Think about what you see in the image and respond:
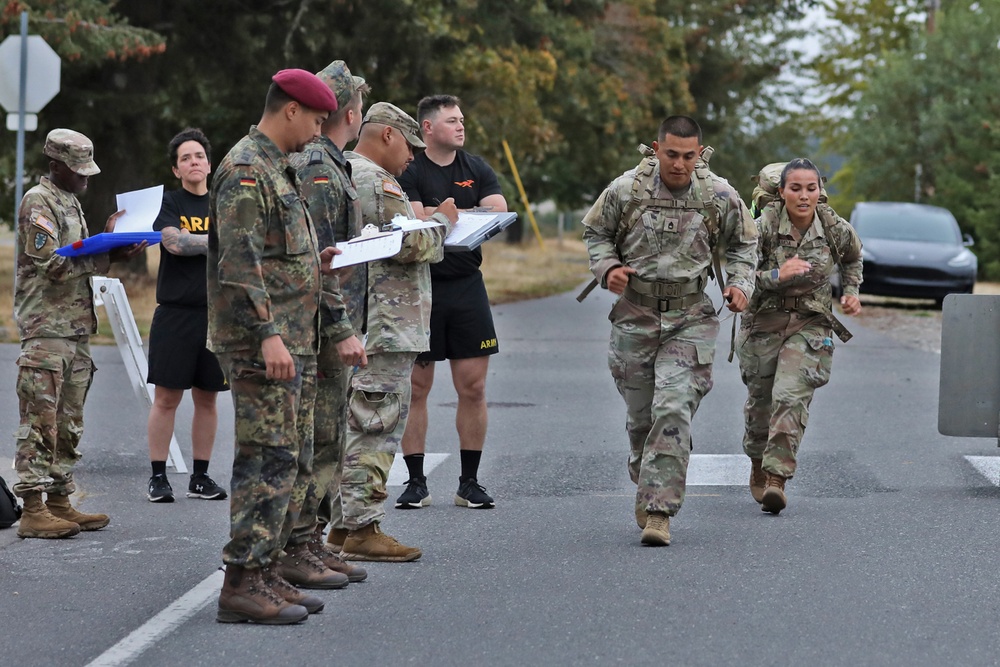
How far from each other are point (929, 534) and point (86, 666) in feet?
13.2

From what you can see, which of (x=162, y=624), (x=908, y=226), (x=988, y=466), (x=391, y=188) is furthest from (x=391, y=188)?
(x=908, y=226)

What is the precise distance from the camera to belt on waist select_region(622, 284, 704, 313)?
24.9 ft

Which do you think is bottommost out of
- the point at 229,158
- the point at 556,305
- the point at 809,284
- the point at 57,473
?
the point at 556,305

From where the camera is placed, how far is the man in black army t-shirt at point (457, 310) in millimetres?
8320

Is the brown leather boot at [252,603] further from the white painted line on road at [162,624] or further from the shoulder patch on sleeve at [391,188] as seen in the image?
the shoulder patch on sleeve at [391,188]

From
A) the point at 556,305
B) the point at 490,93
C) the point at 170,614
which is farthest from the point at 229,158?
the point at 490,93

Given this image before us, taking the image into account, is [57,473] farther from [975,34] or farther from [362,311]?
[975,34]

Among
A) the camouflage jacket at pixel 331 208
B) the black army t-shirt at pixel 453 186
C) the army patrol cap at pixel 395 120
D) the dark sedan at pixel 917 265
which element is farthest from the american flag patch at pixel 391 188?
the dark sedan at pixel 917 265

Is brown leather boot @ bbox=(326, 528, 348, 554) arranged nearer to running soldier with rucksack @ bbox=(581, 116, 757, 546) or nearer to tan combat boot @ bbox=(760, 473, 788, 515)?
running soldier with rucksack @ bbox=(581, 116, 757, 546)

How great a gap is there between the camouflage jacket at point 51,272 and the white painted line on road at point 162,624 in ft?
4.99

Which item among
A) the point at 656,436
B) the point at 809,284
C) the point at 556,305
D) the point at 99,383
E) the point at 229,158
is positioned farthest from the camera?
the point at 556,305

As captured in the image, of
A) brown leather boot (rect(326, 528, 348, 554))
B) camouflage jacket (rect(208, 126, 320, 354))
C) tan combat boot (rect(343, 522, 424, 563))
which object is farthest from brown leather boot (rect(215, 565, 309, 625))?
brown leather boot (rect(326, 528, 348, 554))

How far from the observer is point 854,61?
6019 centimetres

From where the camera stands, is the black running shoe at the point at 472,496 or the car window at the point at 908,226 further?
the car window at the point at 908,226
